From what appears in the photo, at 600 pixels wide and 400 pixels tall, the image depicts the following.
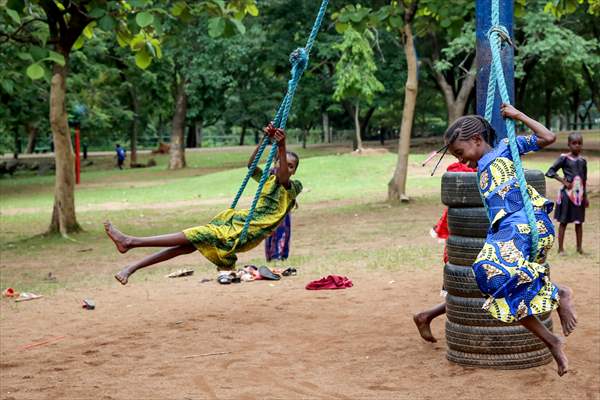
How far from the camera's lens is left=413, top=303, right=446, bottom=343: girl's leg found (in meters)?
6.97

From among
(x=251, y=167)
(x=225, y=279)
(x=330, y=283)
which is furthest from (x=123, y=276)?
(x=225, y=279)

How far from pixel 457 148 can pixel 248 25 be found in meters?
31.6

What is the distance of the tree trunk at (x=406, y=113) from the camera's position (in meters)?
18.7

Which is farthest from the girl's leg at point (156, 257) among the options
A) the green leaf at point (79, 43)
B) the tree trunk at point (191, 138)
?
the tree trunk at point (191, 138)

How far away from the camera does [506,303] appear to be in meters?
4.89

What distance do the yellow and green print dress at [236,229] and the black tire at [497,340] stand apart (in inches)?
67.7

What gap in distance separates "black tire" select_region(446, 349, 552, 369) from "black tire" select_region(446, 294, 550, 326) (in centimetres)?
24

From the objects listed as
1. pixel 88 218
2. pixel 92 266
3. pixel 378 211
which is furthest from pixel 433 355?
pixel 88 218

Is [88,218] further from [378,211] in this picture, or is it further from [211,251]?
[211,251]

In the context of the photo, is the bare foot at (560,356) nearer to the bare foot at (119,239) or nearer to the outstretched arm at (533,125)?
the outstretched arm at (533,125)

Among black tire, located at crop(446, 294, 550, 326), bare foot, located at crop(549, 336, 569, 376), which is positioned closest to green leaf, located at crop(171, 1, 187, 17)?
black tire, located at crop(446, 294, 550, 326)

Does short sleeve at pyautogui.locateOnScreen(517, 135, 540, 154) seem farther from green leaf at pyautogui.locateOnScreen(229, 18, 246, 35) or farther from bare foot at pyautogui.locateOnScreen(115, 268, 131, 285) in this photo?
green leaf at pyautogui.locateOnScreen(229, 18, 246, 35)

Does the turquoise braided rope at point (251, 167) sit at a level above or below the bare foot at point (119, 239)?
above

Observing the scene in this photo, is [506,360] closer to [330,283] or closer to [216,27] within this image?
[330,283]
